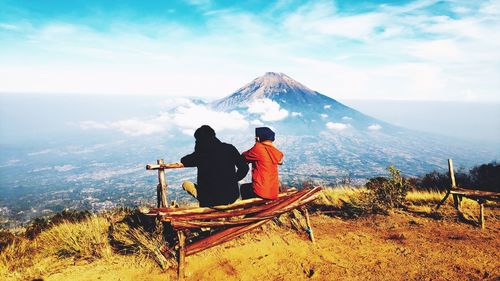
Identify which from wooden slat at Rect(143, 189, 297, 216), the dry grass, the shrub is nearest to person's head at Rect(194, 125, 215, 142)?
wooden slat at Rect(143, 189, 297, 216)

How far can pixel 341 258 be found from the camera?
4.71 metres

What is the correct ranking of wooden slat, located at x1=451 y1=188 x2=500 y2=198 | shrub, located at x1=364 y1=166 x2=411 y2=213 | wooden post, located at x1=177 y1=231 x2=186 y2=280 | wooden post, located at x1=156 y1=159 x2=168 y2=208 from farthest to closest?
shrub, located at x1=364 y1=166 x2=411 y2=213 → wooden slat, located at x1=451 y1=188 x2=500 y2=198 → wooden post, located at x1=156 y1=159 x2=168 y2=208 → wooden post, located at x1=177 y1=231 x2=186 y2=280

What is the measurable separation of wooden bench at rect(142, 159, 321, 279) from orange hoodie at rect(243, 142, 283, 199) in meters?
0.20

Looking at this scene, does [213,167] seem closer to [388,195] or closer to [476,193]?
[388,195]

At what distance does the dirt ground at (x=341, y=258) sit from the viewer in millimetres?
4188

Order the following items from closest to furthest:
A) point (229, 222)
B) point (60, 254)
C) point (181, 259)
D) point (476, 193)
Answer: point (181, 259)
point (229, 222)
point (60, 254)
point (476, 193)

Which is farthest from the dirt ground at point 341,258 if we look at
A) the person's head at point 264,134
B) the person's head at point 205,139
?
the person's head at point 264,134

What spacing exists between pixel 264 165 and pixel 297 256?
1.64 m

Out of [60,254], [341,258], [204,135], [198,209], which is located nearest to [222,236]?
[198,209]

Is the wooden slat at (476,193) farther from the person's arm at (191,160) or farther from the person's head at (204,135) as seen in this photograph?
the person's arm at (191,160)

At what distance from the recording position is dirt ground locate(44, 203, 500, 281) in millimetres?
4188

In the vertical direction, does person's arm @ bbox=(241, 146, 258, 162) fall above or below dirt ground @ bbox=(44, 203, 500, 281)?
above

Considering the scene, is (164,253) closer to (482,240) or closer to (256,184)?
(256,184)

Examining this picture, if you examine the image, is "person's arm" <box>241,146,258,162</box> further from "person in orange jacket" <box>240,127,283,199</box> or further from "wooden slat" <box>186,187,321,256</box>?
"wooden slat" <box>186,187,321,256</box>
